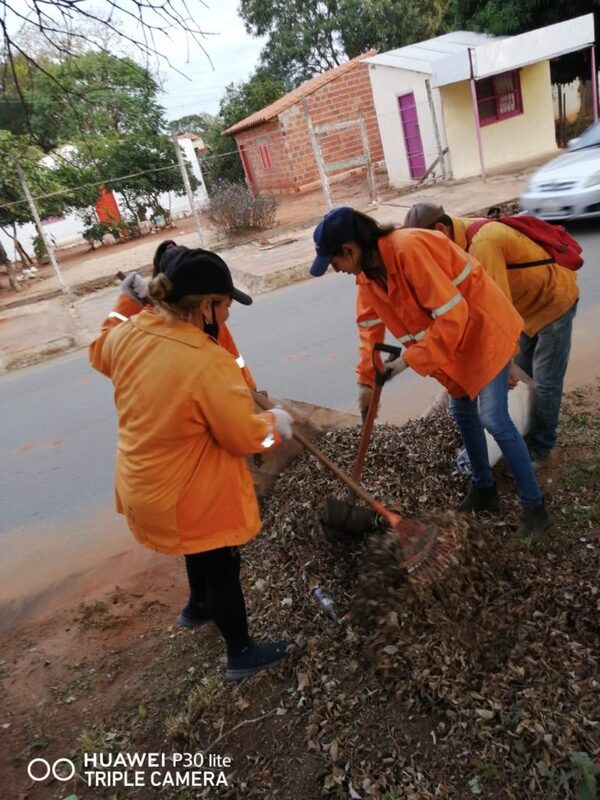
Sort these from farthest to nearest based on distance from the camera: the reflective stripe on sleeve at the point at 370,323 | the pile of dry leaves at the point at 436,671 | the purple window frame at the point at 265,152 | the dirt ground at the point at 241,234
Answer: the purple window frame at the point at 265,152 < the dirt ground at the point at 241,234 < the reflective stripe on sleeve at the point at 370,323 < the pile of dry leaves at the point at 436,671

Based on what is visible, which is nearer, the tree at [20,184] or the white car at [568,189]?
the white car at [568,189]

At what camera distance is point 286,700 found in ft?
7.89

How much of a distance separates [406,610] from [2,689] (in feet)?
6.16

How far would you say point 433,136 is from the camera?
15.4 metres

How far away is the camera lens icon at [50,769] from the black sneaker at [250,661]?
2.13ft

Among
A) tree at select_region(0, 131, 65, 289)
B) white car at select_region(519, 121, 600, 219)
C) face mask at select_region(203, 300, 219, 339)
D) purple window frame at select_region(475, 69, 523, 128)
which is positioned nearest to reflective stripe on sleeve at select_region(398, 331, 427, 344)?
face mask at select_region(203, 300, 219, 339)

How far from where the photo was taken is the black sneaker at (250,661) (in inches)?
99.2

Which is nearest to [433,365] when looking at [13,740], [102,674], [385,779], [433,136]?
[385,779]

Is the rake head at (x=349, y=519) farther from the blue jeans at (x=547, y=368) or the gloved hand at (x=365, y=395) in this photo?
the blue jeans at (x=547, y=368)

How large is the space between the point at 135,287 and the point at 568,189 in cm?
739

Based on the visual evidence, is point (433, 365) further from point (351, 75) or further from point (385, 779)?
point (351, 75)

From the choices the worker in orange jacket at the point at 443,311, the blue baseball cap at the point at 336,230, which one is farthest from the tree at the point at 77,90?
the worker in orange jacket at the point at 443,311

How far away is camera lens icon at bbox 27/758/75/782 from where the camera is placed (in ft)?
7.77

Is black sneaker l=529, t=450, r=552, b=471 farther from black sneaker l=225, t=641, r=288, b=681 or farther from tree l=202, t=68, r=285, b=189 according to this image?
tree l=202, t=68, r=285, b=189
